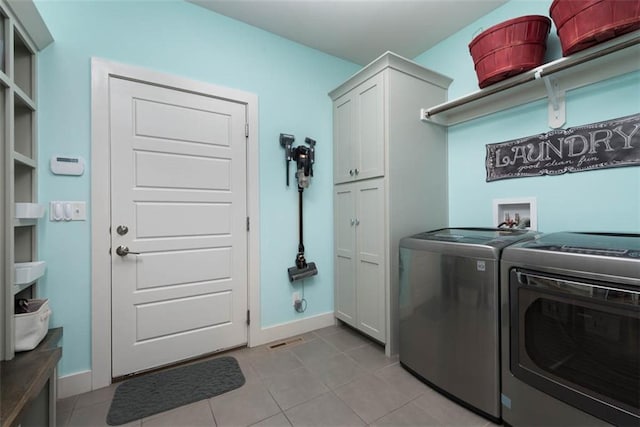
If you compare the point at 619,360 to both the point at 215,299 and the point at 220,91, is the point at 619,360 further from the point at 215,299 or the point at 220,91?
the point at 220,91

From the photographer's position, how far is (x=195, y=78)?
2.02 m

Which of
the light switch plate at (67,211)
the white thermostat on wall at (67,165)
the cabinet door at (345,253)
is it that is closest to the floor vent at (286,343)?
the cabinet door at (345,253)

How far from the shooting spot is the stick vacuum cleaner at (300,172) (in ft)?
7.72

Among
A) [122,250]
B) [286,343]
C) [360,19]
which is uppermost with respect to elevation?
[360,19]

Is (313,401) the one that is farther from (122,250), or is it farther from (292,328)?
(122,250)

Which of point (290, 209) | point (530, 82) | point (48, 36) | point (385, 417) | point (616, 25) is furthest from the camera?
point (290, 209)

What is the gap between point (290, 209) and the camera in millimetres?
2428

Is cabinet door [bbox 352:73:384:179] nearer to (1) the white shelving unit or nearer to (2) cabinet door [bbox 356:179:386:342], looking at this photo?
(2) cabinet door [bbox 356:179:386:342]

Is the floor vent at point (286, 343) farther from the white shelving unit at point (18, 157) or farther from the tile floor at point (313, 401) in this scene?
the white shelving unit at point (18, 157)

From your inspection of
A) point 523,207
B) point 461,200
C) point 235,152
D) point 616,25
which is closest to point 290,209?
point 235,152

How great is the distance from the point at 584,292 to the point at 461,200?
4.18 feet

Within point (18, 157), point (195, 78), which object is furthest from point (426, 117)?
point (18, 157)

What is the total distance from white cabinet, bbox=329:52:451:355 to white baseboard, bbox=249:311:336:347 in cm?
21

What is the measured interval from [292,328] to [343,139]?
5.96ft
